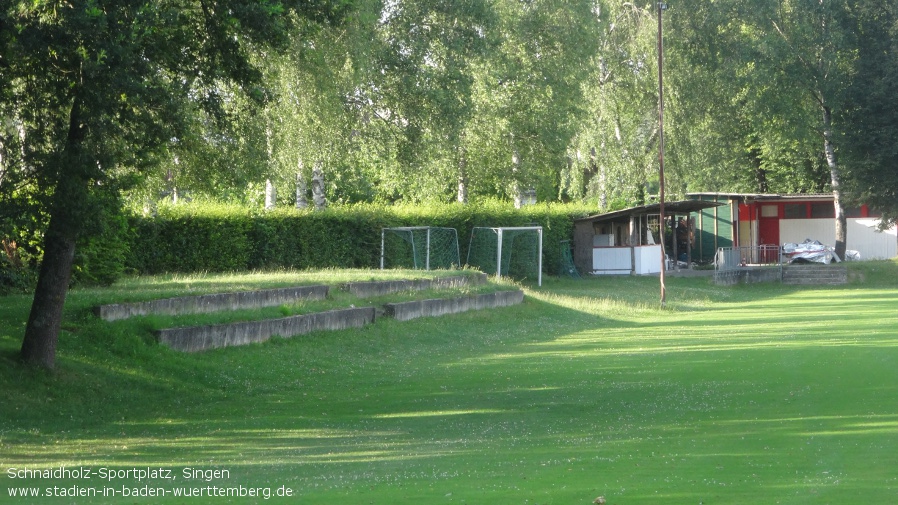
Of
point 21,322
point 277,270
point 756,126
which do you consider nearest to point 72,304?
point 21,322

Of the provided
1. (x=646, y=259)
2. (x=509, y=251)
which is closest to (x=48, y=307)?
(x=509, y=251)

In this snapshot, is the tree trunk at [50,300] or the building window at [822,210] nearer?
the tree trunk at [50,300]

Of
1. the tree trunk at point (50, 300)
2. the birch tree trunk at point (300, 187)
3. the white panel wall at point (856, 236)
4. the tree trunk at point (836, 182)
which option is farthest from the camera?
the white panel wall at point (856, 236)

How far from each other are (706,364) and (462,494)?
41.6ft

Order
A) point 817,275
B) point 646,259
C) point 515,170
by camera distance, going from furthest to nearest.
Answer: point 817,275 → point 646,259 → point 515,170

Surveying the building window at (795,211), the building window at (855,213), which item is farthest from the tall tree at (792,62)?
the building window at (855,213)

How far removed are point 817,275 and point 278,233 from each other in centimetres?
3263

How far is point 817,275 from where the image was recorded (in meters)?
54.1

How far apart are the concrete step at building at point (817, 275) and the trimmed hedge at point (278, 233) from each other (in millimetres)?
17327

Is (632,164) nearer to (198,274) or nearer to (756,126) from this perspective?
(756,126)

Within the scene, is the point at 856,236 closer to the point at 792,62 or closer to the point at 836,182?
the point at 836,182

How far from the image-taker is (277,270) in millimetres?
33625

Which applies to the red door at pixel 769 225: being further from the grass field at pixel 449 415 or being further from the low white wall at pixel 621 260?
the grass field at pixel 449 415

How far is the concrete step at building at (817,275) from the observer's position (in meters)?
53.6
